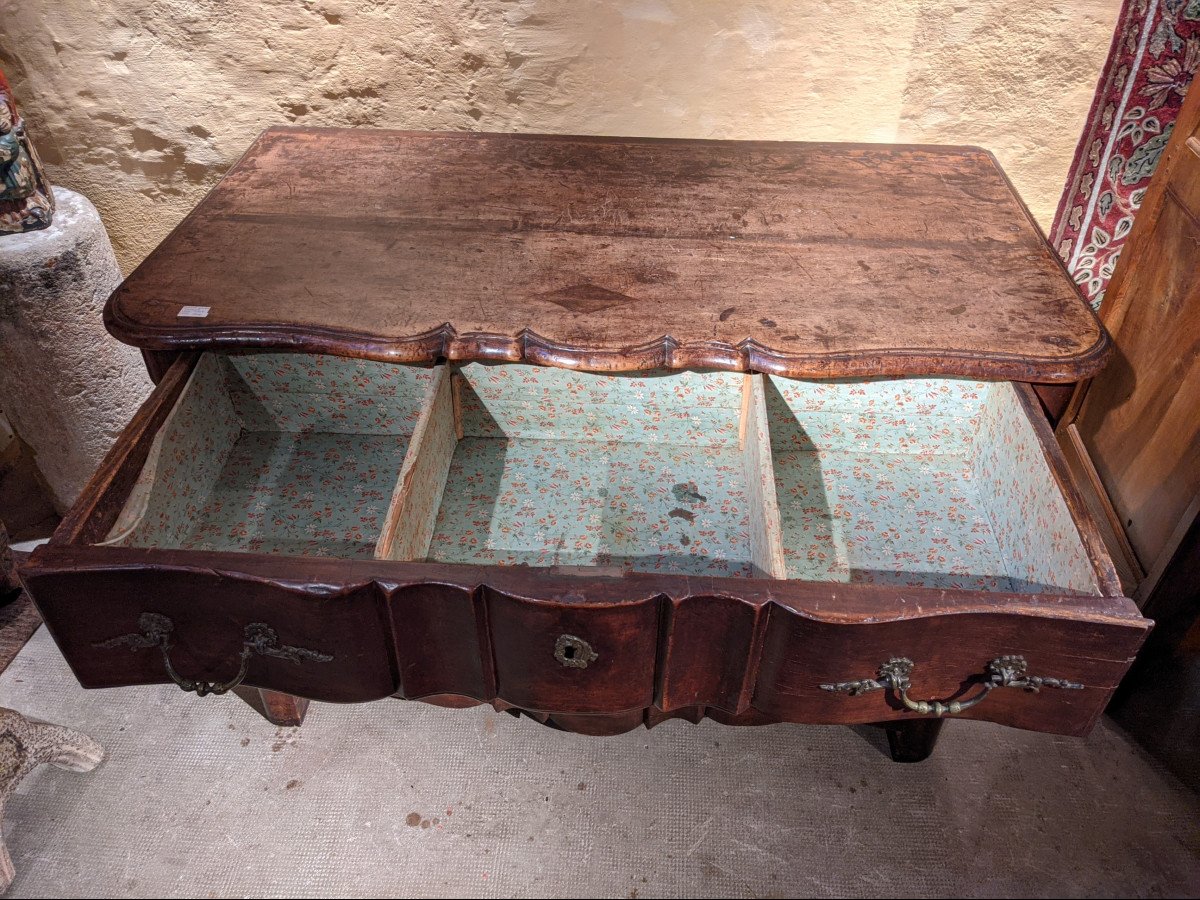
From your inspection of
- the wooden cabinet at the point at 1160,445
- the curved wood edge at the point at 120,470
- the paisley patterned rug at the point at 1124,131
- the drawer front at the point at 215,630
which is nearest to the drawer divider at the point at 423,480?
the drawer front at the point at 215,630

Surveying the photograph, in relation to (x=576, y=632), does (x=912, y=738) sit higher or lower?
lower

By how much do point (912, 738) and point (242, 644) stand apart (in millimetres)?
1149

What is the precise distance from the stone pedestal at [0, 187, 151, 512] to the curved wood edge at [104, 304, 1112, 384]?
0.56m

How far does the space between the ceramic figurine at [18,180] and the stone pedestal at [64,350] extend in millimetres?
25

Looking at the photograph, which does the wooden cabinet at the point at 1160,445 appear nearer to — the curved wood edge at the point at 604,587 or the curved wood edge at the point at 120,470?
the curved wood edge at the point at 604,587

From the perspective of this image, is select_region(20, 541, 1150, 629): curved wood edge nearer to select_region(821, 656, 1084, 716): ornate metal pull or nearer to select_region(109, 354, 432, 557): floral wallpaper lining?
select_region(821, 656, 1084, 716): ornate metal pull

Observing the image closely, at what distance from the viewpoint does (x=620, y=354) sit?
135 cm

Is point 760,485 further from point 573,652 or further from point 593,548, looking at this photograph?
point 573,652

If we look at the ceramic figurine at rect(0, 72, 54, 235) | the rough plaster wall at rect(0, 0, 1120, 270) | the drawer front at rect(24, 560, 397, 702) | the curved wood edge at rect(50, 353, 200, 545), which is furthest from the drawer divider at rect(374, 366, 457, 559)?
the ceramic figurine at rect(0, 72, 54, 235)

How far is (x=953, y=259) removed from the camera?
5.03 ft

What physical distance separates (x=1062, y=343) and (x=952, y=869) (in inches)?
34.8

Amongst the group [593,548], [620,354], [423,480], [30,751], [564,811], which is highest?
[620,354]

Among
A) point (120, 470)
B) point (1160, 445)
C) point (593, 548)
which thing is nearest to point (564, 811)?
point (593, 548)

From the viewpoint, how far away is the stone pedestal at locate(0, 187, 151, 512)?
1.80m
